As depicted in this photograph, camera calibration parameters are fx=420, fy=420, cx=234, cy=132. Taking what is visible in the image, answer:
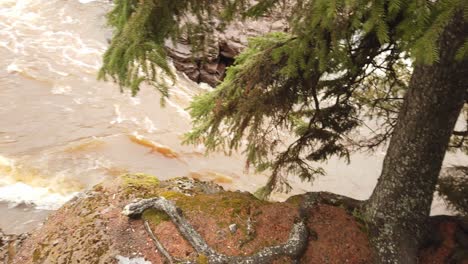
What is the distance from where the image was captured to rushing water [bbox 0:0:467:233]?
9.71 m

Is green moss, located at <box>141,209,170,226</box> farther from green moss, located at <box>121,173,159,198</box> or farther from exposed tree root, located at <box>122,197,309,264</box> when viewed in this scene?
green moss, located at <box>121,173,159,198</box>

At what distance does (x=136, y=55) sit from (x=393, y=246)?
3109 mm

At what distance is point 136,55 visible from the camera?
327cm

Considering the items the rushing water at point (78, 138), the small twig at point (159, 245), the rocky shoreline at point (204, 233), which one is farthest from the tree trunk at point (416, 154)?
the rushing water at point (78, 138)

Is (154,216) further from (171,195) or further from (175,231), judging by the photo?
(171,195)

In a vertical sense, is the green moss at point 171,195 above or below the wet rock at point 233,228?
above

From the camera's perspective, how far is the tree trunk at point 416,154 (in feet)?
11.7

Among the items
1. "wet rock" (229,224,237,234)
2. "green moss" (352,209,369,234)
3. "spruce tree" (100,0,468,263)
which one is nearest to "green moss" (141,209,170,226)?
"wet rock" (229,224,237,234)

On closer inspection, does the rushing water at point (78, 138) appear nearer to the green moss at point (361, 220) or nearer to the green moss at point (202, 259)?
the green moss at point (361, 220)

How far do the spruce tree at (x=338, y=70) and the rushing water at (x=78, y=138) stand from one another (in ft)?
14.9

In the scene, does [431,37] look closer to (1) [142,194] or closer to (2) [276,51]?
(2) [276,51]

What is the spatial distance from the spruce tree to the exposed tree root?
2.60 feet

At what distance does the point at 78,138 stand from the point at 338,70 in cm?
881

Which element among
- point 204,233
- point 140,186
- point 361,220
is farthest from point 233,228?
point 140,186
